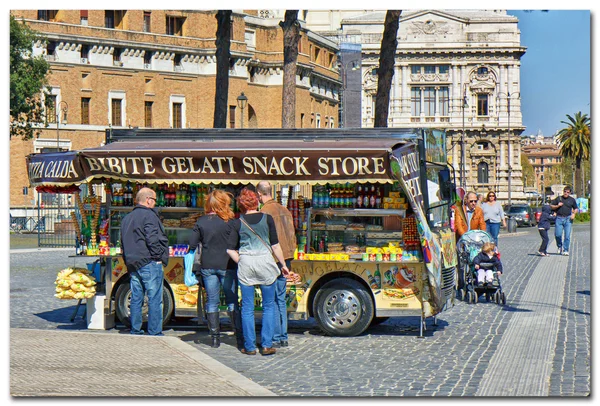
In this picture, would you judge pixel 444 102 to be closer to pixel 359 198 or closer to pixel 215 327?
pixel 359 198

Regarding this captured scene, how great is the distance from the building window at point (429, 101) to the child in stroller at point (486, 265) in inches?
3921

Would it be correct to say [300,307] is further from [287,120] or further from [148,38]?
[148,38]

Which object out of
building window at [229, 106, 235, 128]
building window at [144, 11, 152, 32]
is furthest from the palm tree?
building window at [144, 11, 152, 32]

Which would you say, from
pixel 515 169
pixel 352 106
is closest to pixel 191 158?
pixel 352 106

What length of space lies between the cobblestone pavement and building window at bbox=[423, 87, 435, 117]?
97.9 metres

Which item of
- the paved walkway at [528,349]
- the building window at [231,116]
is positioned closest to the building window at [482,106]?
the building window at [231,116]

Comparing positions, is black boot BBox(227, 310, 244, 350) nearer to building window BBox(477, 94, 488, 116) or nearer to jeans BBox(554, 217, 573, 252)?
jeans BBox(554, 217, 573, 252)

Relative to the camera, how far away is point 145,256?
12.9 m

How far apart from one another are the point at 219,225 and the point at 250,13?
2966 inches

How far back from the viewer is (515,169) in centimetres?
11331

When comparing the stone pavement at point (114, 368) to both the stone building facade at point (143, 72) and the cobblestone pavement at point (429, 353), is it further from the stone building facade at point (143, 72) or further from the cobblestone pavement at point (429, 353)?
the stone building facade at point (143, 72)

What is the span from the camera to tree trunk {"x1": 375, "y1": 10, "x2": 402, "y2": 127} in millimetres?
26547

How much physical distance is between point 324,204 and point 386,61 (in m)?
14.0

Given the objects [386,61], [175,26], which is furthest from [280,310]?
[175,26]
